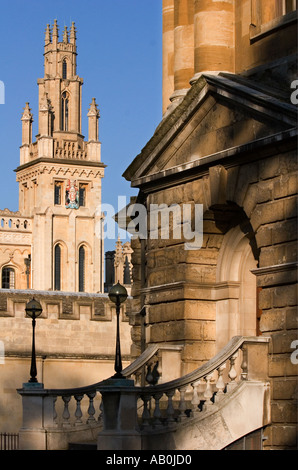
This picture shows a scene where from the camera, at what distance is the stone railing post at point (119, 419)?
61.1 ft

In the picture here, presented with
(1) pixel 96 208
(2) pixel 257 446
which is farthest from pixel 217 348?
(1) pixel 96 208

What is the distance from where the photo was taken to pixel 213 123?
69.2ft

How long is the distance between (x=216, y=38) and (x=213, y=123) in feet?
5.76

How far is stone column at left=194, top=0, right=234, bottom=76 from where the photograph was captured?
2191cm

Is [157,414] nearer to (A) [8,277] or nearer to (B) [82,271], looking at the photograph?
(B) [82,271]

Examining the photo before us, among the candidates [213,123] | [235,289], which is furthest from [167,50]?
[235,289]

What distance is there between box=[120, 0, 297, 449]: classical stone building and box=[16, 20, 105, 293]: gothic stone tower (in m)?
98.7

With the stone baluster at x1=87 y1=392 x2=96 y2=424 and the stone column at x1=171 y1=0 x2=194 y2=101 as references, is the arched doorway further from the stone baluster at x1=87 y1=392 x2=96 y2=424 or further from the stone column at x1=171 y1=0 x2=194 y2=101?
the stone column at x1=171 y1=0 x2=194 y2=101

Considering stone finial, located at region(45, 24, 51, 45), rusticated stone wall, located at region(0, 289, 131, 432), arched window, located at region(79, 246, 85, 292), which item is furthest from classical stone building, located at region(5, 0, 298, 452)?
stone finial, located at region(45, 24, 51, 45)

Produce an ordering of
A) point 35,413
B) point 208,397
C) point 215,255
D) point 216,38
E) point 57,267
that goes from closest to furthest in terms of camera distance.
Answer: point 208,397, point 35,413, point 215,255, point 216,38, point 57,267

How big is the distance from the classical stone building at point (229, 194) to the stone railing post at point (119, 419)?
81.6 inches

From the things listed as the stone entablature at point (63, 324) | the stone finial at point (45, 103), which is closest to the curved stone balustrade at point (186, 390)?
the stone entablature at point (63, 324)

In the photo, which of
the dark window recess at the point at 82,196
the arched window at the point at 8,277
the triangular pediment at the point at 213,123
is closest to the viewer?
the triangular pediment at the point at 213,123

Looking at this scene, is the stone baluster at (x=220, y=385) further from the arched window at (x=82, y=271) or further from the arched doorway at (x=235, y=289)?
the arched window at (x=82, y=271)
